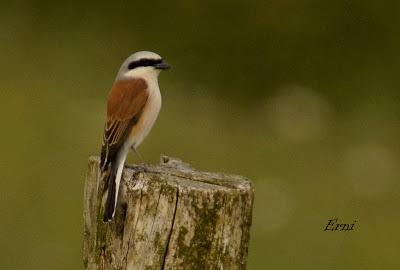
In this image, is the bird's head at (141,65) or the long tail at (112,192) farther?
the bird's head at (141,65)

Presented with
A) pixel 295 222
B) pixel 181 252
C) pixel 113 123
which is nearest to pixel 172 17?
pixel 295 222

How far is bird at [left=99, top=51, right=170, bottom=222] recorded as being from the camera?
5.82m

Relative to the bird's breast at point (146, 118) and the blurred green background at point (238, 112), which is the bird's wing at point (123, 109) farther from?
the blurred green background at point (238, 112)

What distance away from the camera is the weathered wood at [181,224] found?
4613mm

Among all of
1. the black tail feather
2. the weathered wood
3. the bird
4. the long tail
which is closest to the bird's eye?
the bird

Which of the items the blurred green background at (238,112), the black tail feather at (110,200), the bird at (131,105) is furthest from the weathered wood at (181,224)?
the blurred green background at (238,112)

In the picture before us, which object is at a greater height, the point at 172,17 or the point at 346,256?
the point at 172,17

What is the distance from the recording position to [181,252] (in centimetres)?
462

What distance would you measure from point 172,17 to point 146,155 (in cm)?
298

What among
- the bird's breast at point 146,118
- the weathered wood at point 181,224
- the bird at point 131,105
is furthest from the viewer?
the bird's breast at point 146,118

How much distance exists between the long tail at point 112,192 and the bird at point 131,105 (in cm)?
26

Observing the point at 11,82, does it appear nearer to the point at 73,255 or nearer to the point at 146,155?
the point at 146,155

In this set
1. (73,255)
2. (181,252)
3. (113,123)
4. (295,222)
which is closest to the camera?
(181,252)

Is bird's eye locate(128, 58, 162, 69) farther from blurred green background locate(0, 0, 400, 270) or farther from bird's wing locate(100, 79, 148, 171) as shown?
blurred green background locate(0, 0, 400, 270)
